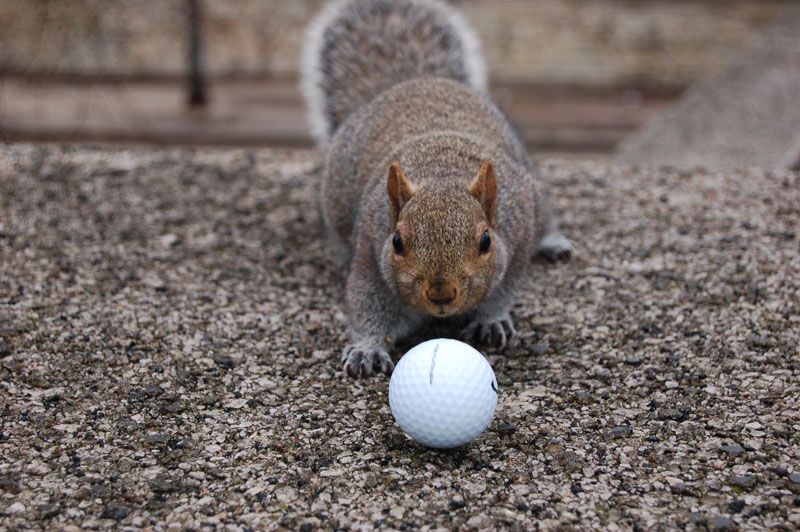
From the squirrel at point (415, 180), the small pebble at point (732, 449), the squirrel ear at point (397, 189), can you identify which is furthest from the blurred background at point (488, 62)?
the small pebble at point (732, 449)

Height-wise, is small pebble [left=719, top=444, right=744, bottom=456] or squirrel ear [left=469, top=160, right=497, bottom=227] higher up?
squirrel ear [left=469, top=160, right=497, bottom=227]

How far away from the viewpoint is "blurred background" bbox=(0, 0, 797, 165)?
363 inches

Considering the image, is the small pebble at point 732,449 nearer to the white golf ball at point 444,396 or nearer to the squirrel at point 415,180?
the white golf ball at point 444,396

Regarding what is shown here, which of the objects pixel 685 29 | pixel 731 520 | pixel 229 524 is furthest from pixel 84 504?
pixel 685 29

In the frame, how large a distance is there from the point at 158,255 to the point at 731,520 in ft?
8.95

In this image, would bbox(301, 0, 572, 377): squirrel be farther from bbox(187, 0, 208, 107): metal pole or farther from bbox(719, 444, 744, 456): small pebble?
bbox(187, 0, 208, 107): metal pole

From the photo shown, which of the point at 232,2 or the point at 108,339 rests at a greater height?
the point at 232,2

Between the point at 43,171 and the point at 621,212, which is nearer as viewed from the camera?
the point at 621,212

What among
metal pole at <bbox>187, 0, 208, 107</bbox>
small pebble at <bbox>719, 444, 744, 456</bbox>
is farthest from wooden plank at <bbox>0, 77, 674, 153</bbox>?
small pebble at <bbox>719, 444, 744, 456</bbox>

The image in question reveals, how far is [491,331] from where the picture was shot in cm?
334

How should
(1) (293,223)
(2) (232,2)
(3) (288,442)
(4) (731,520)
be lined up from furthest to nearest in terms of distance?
(2) (232,2) < (1) (293,223) < (3) (288,442) < (4) (731,520)

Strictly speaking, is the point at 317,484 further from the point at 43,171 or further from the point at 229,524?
the point at 43,171

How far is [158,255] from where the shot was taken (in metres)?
4.11

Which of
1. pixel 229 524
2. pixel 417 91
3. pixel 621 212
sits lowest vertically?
pixel 229 524
